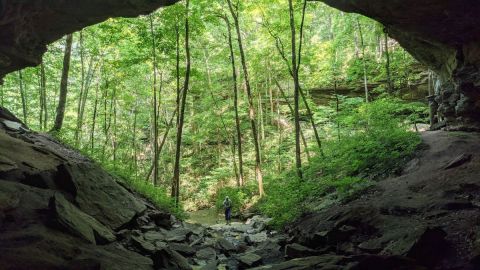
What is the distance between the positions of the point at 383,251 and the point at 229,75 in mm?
28903

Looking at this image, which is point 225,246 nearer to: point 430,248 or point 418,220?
point 418,220

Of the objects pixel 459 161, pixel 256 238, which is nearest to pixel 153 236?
pixel 256 238

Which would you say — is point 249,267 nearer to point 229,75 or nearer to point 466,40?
point 466,40

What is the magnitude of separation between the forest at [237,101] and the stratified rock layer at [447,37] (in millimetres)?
2125

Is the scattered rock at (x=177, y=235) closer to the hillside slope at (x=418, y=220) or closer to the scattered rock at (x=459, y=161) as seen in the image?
the hillside slope at (x=418, y=220)

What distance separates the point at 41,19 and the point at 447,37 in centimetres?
1463

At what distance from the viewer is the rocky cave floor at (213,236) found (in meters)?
6.18

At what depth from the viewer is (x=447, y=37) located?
13.5m

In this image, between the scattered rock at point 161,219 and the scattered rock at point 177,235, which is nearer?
the scattered rock at point 177,235

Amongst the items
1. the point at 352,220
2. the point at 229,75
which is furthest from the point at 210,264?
the point at 229,75

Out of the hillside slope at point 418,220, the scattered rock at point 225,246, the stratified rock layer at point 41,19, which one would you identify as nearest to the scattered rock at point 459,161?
the hillside slope at point 418,220

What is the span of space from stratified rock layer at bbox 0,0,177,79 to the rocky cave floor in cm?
230

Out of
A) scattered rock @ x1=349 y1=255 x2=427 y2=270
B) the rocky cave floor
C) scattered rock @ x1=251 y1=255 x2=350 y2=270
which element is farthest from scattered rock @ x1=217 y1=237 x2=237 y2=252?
scattered rock @ x1=349 y1=255 x2=427 y2=270

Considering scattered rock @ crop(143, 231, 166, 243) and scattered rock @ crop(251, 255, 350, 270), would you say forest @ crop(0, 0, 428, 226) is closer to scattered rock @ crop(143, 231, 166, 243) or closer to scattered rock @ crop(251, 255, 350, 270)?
scattered rock @ crop(143, 231, 166, 243)
